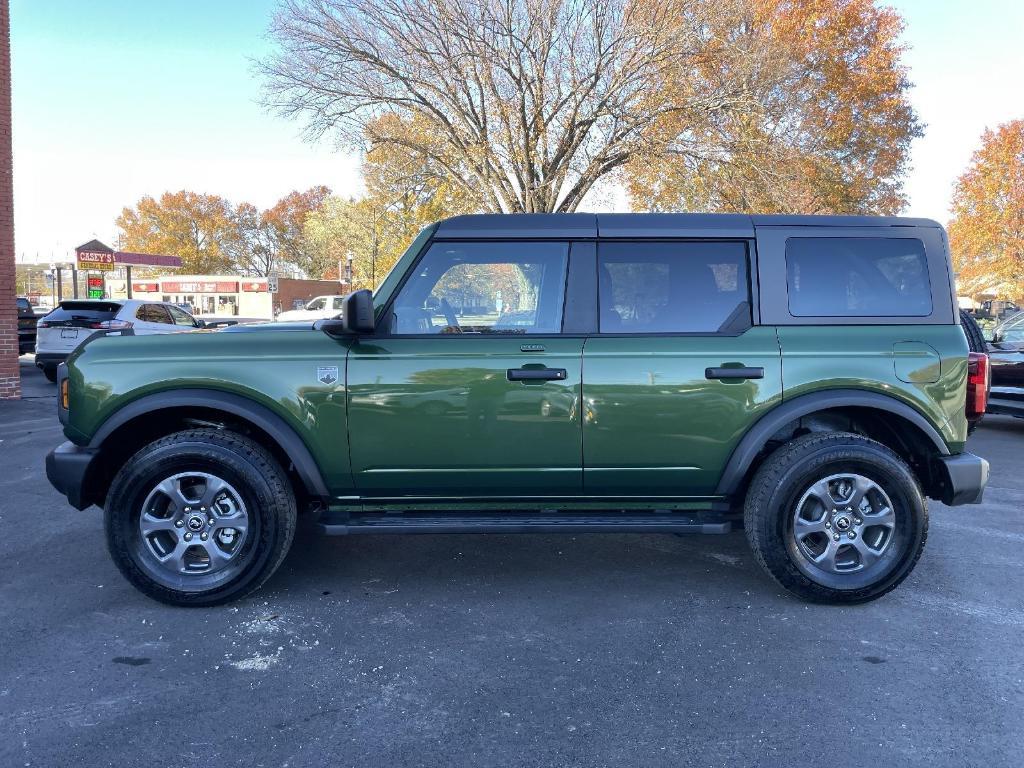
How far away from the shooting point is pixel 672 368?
3750 mm

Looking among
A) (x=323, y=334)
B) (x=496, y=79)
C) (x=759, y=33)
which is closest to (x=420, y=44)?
(x=496, y=79)

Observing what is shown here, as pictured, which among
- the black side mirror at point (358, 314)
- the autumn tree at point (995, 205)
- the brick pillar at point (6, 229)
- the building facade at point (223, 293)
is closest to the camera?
the black side mirror at point (358, 314)

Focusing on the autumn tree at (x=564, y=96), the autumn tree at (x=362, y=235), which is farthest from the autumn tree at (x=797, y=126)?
the autumn tree at (x=362, y=235)

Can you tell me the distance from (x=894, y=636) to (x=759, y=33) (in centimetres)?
2151

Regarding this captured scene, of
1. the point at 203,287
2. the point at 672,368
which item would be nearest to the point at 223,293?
the point at 203,287

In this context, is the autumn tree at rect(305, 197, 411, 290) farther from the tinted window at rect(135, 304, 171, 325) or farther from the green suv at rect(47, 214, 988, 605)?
the green suv at rect(47, 214, 988, 605)

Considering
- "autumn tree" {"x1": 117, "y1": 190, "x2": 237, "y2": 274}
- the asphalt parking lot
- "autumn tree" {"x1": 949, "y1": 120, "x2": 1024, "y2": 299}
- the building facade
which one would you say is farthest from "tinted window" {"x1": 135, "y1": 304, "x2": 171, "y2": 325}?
"autumn tree" {"x1": 117, "y1": 190, "x2": 237, "y2": 274}

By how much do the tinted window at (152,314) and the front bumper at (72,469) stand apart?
36.8ft

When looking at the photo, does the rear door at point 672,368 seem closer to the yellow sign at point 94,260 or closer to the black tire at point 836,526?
the black tire at point 836,526

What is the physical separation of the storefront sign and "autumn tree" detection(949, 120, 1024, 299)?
5449 centimetres

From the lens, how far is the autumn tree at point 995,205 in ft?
99.5

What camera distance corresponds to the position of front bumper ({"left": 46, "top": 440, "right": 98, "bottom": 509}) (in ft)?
12.3

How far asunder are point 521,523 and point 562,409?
614 millimetres

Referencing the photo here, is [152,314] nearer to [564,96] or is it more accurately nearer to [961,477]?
[564,96]
